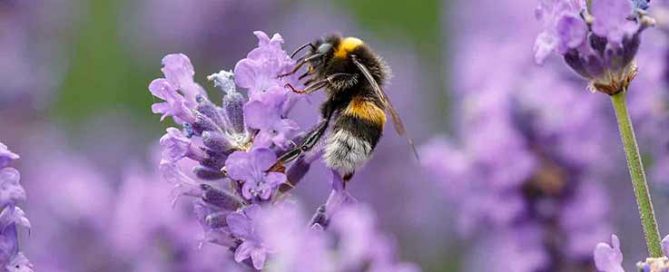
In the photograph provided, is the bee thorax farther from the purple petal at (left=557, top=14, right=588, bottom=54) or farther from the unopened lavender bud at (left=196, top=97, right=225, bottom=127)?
the purple petal at (left=557, top=14, right=588, bottom=54)

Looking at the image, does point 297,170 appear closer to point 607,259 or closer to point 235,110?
point 235,110

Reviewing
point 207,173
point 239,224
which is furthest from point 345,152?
point 239,224

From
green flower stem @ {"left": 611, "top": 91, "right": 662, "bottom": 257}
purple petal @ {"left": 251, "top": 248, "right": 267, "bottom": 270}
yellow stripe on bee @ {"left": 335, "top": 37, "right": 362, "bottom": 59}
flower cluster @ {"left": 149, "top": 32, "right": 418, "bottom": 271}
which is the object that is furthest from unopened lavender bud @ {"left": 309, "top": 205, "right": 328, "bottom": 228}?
green flower stem @ {"left": 611, "top": 91, "right": 662, "bottom": 257}

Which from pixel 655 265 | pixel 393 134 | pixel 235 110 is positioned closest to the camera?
pixel 655 265

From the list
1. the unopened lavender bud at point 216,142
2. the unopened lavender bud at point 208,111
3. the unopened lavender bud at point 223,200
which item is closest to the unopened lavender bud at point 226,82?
the unopened lavender bud at point 208,111

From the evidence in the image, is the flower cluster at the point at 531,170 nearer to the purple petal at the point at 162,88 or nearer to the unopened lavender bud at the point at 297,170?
the unopened lavender bud at the point at 297,170

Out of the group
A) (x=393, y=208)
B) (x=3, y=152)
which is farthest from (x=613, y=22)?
(x=393, y=208)

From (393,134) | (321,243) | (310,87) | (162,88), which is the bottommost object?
(321,243)
